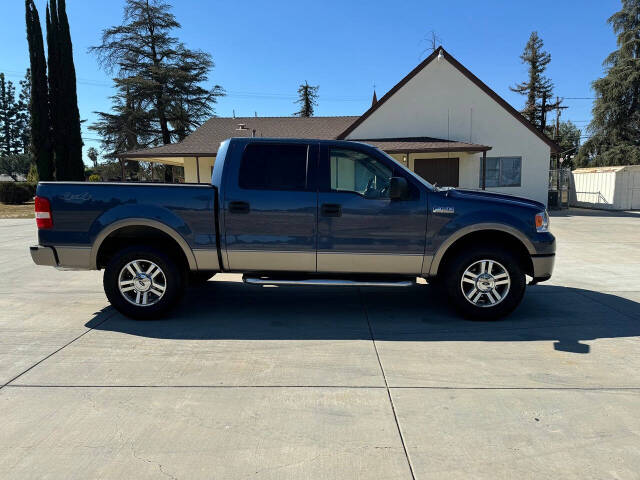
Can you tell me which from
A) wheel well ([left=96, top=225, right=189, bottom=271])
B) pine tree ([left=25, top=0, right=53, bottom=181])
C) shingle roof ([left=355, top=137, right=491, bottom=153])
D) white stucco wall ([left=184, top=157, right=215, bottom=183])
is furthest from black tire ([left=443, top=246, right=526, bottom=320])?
pine tree ([left=25, top=0, right=53, bottom=181])

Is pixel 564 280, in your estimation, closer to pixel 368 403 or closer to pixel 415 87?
pixel 368 403

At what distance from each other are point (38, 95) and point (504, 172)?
28.0m

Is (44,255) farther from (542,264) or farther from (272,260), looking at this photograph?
(542,264)

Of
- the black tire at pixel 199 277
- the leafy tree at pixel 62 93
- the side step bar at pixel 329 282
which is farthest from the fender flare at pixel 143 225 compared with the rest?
the leafy tree at pixel 62 93

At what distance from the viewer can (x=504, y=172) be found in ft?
71.2

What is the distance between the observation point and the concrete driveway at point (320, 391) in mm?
2551

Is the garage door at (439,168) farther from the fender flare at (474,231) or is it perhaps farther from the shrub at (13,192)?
the shrub at (13,192)

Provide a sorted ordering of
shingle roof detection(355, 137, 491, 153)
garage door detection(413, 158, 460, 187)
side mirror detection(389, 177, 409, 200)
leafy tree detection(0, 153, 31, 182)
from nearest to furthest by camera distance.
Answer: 1. side mirror detection(389, 177, 409, 200)
2. shingle roof detection(355, 137, 491, 153)
3. garage door detection(413, 158, 460, 187)
4. leafy tree detection(0, 153, 31, 182)

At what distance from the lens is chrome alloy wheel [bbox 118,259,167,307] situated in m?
4.98

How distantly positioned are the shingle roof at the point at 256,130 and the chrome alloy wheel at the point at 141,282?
17623mm

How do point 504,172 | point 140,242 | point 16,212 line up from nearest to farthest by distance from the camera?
1. point 140,242
2. point 504,172
3. point 16,212

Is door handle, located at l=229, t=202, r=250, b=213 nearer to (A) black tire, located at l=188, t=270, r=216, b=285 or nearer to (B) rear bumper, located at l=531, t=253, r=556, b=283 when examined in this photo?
(A) black tire, located at l=188, t=270, r=216, b=285

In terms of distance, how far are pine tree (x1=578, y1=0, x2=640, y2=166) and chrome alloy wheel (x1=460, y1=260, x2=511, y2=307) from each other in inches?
1415

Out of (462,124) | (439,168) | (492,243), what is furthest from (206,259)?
(462,124)
